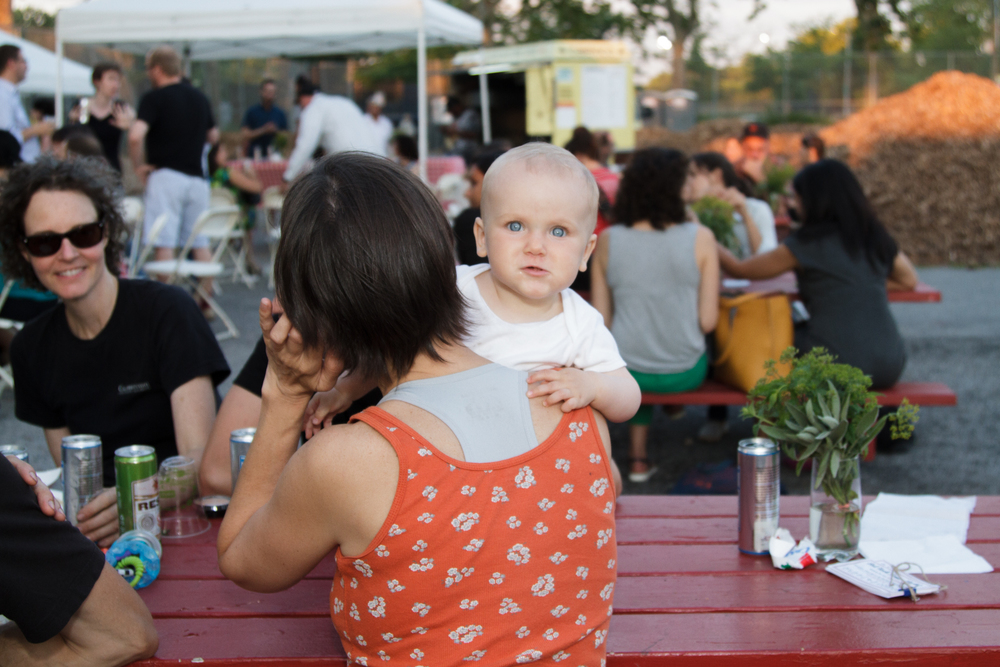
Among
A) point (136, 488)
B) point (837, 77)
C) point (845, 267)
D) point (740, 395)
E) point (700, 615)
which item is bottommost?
point (740, 395)

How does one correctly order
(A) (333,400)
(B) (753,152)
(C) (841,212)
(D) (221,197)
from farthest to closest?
(D) (221,197) < (B) (753,152) < (C) (841,212) < (A) (333,400)

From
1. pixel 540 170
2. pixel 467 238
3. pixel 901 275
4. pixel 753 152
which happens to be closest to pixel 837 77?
pixel 753 152

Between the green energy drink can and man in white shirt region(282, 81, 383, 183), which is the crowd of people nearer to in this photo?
the green energy drink can

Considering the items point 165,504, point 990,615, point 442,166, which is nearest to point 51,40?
point 442,166

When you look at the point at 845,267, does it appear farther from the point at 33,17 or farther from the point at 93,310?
the point at 33,17

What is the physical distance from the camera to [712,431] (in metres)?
5.44

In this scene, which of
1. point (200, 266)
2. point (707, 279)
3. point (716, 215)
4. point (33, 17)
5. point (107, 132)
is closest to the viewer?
point (707, 279)

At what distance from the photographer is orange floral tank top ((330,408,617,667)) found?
1.36m

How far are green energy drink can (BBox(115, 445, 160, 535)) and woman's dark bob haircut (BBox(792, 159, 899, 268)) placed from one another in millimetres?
3670

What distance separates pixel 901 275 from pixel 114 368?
4.06 metres

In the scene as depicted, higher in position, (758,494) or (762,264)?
(762,264)

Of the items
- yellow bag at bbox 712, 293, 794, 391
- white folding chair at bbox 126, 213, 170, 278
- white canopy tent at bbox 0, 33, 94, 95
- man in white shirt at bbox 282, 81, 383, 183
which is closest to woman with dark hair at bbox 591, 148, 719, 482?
yellow bag at bbox 712, 293, 794, 391

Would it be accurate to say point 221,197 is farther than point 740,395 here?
Yes

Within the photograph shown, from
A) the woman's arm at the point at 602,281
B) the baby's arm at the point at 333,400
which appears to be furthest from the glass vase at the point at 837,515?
the woman's arm at the point at 602,281
